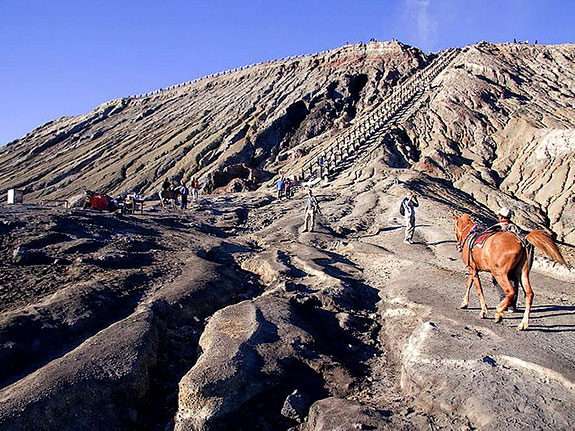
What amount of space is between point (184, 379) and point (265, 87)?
50.3 m

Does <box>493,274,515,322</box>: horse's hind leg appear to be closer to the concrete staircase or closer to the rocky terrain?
the rocky terrain

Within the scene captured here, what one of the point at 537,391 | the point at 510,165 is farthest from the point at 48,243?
the point at 510,165

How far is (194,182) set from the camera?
2695 centimetres

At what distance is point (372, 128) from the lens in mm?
35469

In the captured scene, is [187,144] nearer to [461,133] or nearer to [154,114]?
[154,114]

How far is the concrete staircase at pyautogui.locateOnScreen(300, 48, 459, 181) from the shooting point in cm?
2991

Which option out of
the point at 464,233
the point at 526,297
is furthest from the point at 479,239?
the point at 526,297

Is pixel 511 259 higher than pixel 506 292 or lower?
higher

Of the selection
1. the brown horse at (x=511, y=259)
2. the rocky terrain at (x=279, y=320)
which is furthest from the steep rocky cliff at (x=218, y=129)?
the brown horse at (x=511, y=259)

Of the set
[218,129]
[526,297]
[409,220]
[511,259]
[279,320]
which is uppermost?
[218,129]

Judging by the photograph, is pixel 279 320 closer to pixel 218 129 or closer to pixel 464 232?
pixel 464 232

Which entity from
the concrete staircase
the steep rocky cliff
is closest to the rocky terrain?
the concrete staircase

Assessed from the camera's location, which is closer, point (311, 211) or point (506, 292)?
point (506, 292)

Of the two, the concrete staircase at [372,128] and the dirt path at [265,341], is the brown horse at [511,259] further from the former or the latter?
the concrete staircase at [372,128]
